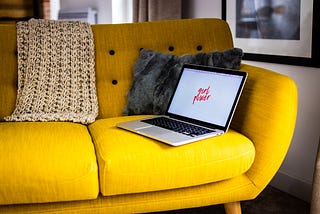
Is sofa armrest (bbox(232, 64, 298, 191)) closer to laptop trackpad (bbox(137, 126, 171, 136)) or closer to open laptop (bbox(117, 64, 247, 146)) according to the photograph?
open laptop (bbox(117, 64, 247, 146))

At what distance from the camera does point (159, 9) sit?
10.5 ft

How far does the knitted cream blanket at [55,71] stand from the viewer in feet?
6.76

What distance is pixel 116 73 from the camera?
221 cm

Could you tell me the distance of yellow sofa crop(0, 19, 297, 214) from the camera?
4.90 feet

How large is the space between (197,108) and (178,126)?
0.13m

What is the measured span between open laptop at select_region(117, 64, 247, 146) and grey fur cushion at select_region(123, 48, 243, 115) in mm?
49

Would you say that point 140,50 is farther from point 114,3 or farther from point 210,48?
point 114,3

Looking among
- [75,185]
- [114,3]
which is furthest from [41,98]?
[114,3]

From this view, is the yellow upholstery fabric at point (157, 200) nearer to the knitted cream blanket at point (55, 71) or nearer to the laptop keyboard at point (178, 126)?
the laptop keyboard at point (178, 126)

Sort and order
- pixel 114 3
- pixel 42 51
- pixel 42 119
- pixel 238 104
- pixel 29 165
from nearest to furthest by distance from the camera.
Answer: pixel 29 165
pixel 238 104
pixel 42 119
pixel 42 51
pixel 114 3

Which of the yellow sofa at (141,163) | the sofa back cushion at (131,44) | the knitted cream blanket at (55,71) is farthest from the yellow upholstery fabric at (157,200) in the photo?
the sofa back cushion at (131,44)

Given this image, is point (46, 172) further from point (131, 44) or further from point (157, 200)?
point (131, 44)

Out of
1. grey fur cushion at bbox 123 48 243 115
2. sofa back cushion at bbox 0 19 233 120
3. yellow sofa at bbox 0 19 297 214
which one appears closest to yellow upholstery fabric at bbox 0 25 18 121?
sofa back cushion at bbox 0 19 233 120

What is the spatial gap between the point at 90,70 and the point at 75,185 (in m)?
0.78
